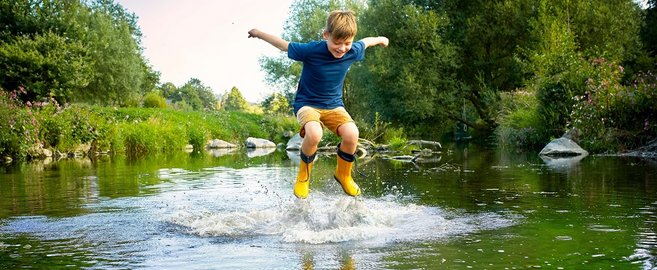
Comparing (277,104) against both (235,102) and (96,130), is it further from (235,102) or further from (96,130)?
(96,130)

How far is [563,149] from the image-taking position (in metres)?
20.3

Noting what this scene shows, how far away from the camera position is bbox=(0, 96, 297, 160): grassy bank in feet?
72.9

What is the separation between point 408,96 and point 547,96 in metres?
12.4

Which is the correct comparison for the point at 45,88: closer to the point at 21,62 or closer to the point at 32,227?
the point at 21,62

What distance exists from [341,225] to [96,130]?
72.1ft

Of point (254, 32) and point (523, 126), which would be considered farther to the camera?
point (523, 126)

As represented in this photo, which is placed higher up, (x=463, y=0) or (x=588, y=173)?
(x=463, y=0)

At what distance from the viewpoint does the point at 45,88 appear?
34.7m

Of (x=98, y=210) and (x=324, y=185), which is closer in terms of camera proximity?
(x=98, y=210)

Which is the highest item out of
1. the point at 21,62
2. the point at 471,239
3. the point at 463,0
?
the point at 463,0

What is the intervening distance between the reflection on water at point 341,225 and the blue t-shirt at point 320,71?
102cm

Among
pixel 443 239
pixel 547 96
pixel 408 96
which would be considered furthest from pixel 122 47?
pixel 443 239

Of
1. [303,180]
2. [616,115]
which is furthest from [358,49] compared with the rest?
[616,115]

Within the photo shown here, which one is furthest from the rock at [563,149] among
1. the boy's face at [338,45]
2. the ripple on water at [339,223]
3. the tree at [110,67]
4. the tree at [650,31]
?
the tree at [110,67]
